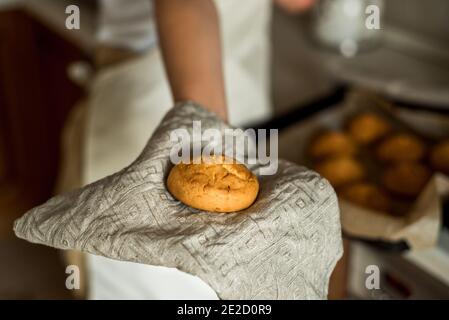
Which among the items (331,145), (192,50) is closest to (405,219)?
(331,145)

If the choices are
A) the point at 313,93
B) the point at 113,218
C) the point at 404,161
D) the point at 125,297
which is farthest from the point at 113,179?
the point at 313,93

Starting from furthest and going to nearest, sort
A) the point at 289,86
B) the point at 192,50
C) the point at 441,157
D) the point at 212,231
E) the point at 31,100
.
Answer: the point at 31,100
the point at 289,86
the point at 441,157
the point at 192,50
the point at 212,231

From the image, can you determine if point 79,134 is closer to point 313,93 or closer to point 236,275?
point 313,93

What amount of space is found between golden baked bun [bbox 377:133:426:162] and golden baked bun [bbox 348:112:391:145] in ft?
0.08

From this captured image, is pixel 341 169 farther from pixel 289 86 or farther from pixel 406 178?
pixel 289 86

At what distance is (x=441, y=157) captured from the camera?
2.49 feet

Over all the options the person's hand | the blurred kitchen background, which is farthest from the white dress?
the person's hand

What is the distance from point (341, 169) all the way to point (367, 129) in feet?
0.43

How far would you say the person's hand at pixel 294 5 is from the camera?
1180 mm

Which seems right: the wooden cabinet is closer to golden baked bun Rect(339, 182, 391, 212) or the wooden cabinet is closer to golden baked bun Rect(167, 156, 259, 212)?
golden baked bun Rect(339, 182, 391, 212)

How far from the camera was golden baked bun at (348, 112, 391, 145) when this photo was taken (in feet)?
2.71

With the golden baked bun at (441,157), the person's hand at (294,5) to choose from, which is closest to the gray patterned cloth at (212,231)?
the golden baked bun at (441,157)

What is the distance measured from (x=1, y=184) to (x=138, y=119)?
36.0 inches

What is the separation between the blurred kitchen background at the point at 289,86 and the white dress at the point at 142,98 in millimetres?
65
